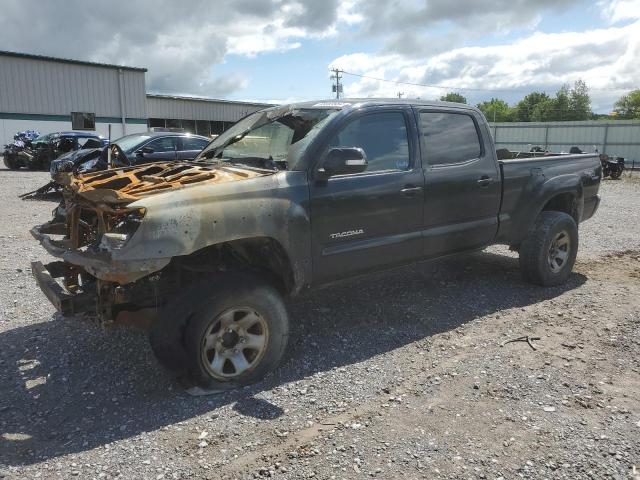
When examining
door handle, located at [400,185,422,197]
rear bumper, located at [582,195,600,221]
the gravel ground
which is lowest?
the gravel ground

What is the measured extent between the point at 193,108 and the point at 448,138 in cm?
3920

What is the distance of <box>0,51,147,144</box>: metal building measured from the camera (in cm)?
3005

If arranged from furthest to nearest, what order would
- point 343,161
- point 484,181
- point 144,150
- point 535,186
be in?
1. point 144,150
2. point 535,186
3. point 484,181
4. point 343,161

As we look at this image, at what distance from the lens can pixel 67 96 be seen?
3195cm

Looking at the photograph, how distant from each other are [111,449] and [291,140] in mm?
2463

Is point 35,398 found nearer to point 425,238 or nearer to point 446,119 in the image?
point 425,238

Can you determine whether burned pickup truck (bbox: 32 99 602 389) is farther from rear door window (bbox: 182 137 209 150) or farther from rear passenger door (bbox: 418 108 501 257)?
rear door window (bbox: 182 137 209 150)

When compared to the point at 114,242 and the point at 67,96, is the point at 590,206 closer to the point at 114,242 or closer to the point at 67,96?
the point at 114,242

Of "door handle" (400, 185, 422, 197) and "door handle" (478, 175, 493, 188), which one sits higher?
"door handle" (478, 175, 493, 188)

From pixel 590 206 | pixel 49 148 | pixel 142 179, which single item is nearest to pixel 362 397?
pixel 142 179

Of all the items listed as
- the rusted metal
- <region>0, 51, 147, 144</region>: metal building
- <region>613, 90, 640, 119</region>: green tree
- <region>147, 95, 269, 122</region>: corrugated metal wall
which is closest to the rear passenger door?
the rusted metal

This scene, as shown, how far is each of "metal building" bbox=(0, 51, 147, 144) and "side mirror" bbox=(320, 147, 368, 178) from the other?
105ft

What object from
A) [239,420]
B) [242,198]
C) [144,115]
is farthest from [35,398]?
[144,115]

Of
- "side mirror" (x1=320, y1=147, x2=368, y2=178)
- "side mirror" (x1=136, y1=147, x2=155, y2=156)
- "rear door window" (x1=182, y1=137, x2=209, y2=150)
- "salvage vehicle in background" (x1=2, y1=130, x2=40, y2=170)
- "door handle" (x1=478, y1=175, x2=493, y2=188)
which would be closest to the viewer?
"side mirror" (x1=320, y1=147, x2=368, y2=178)
